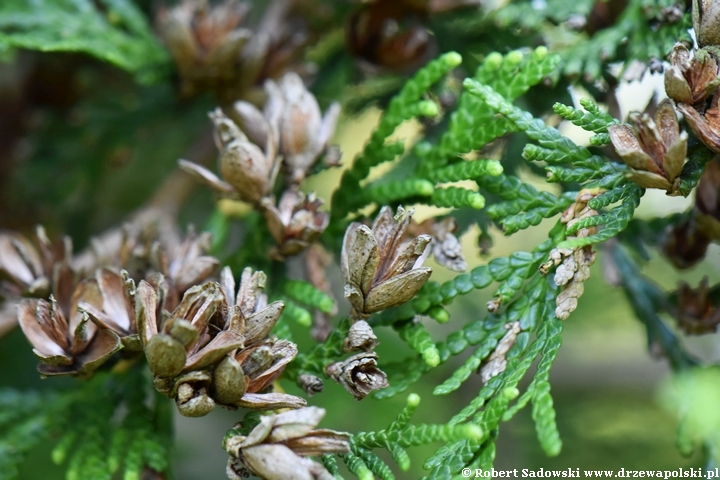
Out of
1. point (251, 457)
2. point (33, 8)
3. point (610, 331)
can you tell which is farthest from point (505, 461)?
point (33, 8)

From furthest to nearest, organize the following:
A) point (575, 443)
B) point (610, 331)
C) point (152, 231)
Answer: point (610, 331) < point (575, 443) < point (152, 231)

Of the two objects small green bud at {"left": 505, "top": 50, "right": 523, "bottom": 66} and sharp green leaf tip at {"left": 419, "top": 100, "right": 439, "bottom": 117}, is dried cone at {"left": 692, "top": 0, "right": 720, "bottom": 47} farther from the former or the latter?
sharp green leaf tip at {"left": 419, "top": 100, "right": 439, "bottom": 117}

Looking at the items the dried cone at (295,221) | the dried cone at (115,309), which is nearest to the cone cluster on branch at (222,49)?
the dried cone at (295,221)

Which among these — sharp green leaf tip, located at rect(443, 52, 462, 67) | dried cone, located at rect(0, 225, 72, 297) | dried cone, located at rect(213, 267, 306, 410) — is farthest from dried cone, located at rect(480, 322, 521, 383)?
dried cone, located at rect(0, 225, 72, 297)

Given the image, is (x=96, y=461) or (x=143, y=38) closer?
(x=96, y=461)

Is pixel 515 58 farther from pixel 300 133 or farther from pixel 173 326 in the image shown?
pixel 173 326

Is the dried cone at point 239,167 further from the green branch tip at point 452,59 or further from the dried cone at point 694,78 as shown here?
the dried cone at point 694,78

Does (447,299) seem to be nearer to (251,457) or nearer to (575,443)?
(251,457)
